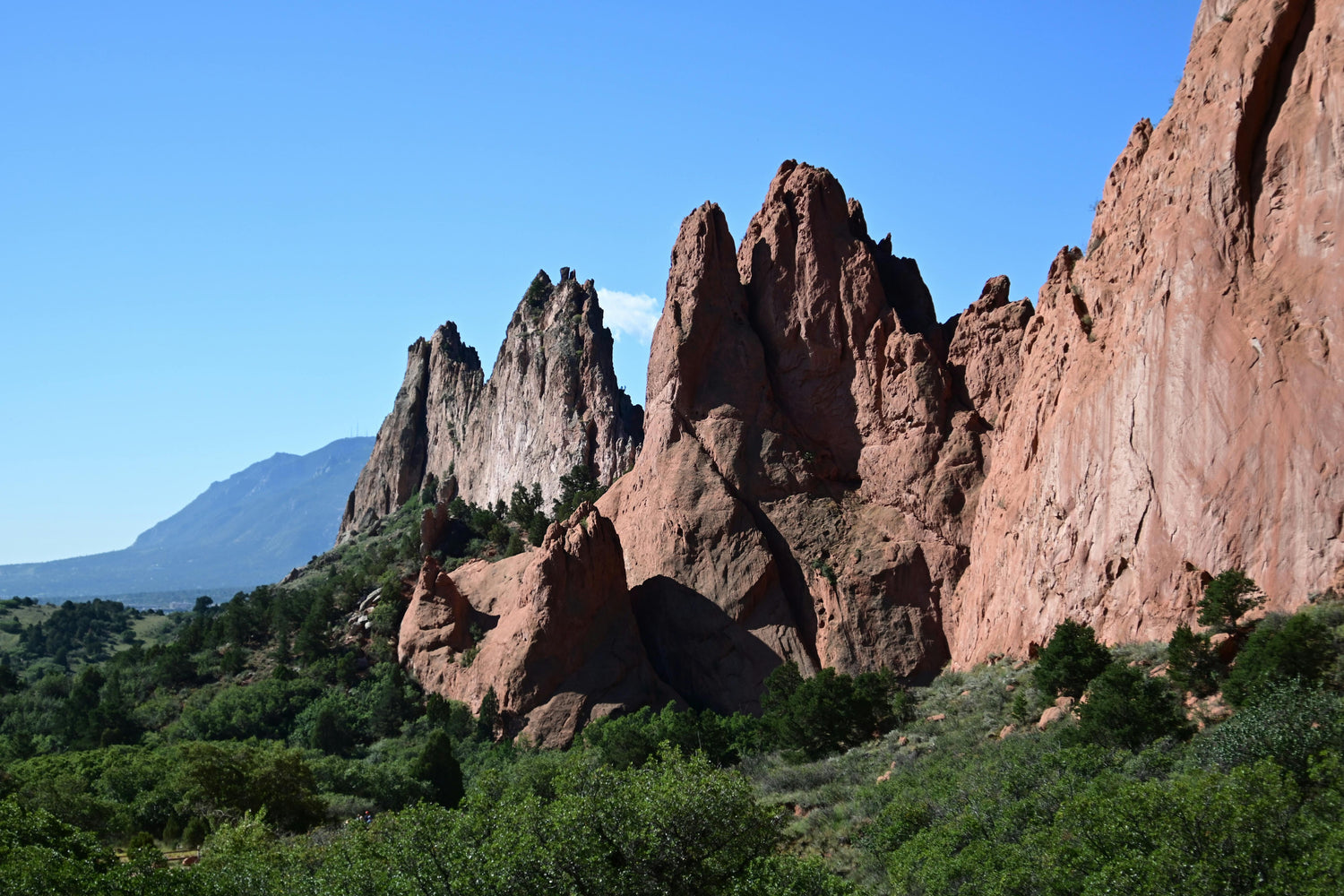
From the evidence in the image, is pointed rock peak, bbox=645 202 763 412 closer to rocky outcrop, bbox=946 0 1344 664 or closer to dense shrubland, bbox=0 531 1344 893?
dense shrubland, bbox=0 531 1344 893

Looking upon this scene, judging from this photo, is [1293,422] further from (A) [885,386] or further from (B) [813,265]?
(B) [813,265]

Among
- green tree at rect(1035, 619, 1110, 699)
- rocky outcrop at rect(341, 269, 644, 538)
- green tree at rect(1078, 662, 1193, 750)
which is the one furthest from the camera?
rocky outcrop at rect(341, 269, 644, 538)

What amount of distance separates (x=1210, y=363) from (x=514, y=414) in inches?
2996

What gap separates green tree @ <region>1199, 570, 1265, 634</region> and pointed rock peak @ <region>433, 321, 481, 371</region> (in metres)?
97.4

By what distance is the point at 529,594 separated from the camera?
58.9 metres

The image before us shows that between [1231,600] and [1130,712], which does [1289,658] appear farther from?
[1130,712]

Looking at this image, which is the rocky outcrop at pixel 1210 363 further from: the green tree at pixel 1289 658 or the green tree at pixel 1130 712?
the green tree at pixel 1130 712

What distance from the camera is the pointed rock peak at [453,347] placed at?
416 ft

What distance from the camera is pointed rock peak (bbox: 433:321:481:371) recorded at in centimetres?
12688

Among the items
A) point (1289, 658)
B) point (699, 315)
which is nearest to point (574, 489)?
point (699, 315)

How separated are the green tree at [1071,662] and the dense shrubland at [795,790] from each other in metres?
0.08

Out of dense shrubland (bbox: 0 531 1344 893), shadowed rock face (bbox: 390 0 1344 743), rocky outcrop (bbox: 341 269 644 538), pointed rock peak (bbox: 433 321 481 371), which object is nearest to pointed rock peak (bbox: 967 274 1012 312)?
shadowed rock face (bbox: 390 0 1344 743)

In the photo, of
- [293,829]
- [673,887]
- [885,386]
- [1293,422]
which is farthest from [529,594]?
[1293,422]

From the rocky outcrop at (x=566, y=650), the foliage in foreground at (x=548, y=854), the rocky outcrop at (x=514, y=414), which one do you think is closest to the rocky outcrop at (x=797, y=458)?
the rocky outcrop at (x=566, y=650)
